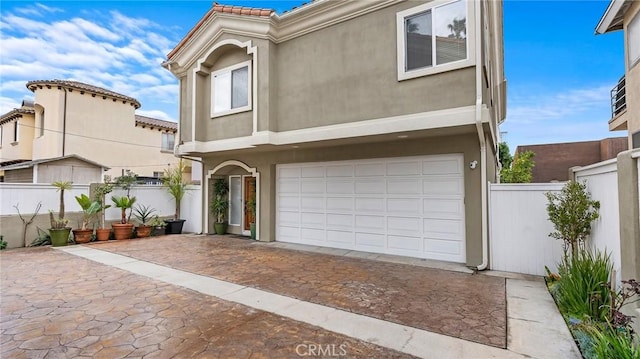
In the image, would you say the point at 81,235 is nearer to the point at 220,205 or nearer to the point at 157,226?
the point at 157,226

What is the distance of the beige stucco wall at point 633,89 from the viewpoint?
31.3 feet

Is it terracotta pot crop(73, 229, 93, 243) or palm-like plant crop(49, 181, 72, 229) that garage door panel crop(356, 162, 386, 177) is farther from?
palm-like plant crop(49, 181, 72, 229)

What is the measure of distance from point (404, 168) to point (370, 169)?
109cm

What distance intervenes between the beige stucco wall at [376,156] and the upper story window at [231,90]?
191 cm

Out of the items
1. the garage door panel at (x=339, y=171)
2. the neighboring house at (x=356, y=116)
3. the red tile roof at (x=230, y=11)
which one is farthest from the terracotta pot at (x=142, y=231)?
the garage door panel at (x=339, y=171)

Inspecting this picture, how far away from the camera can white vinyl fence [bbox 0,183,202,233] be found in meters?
10.4

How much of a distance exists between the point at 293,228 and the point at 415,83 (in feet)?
21.7

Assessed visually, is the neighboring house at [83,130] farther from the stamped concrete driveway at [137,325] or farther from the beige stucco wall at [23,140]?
the stamped concrete driveway at [137,325]

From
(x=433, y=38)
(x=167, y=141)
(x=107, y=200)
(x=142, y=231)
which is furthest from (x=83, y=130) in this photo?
(x=433, y=38)

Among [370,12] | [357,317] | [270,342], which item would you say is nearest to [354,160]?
[370,12]

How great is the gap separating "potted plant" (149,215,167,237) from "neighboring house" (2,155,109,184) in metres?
6.88

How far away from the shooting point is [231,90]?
11.0 meters

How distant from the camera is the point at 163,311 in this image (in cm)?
521

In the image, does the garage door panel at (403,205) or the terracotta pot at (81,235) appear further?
the terracotta pot at (81,235)
